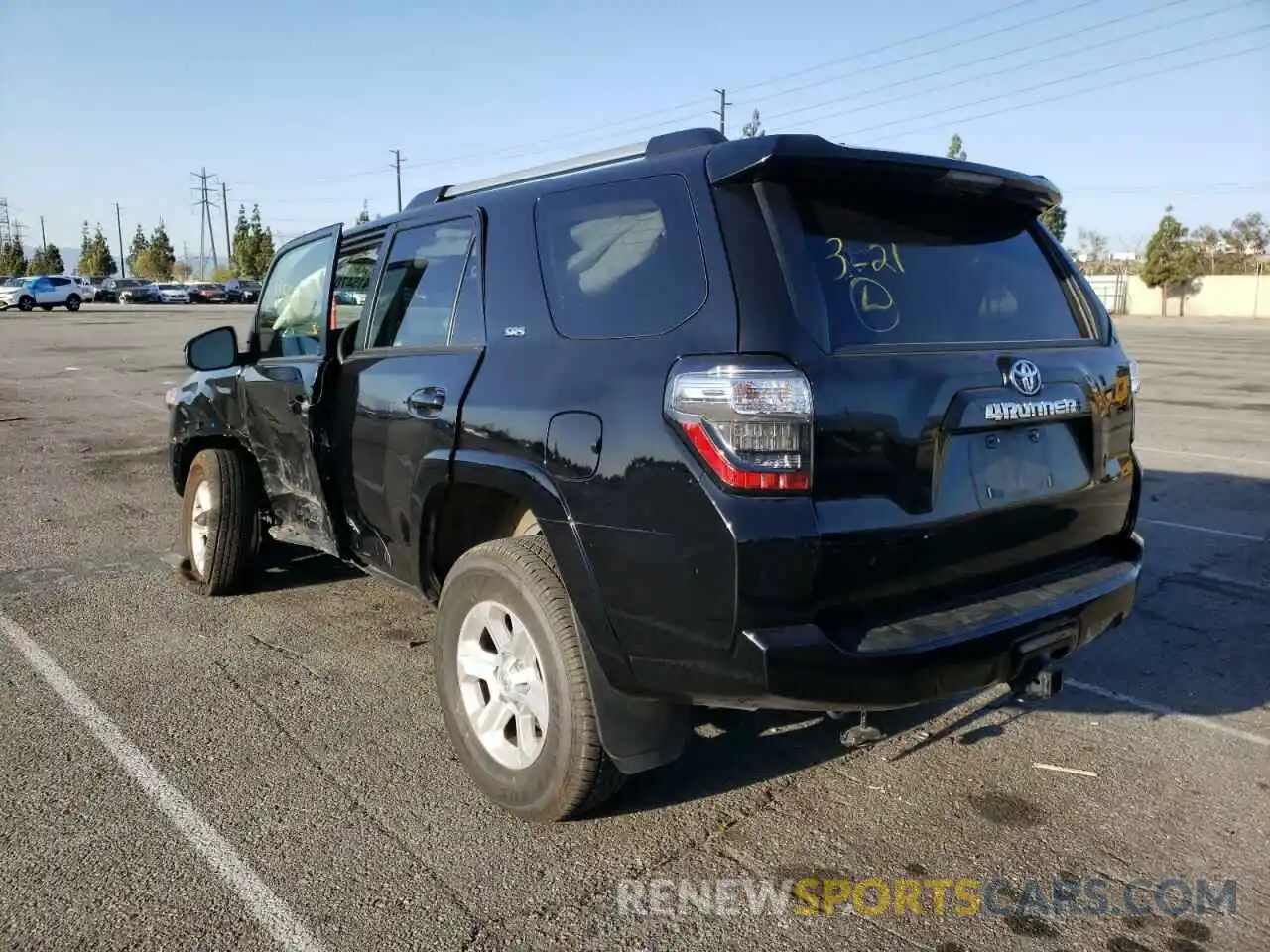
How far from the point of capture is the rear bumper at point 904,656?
2557mm

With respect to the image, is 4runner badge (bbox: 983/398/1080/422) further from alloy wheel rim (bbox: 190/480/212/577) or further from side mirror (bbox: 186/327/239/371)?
alloy wheel rim (bbox: 190/480/212/577)

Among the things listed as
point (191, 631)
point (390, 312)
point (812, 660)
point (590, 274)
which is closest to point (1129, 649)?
point (812, 660)

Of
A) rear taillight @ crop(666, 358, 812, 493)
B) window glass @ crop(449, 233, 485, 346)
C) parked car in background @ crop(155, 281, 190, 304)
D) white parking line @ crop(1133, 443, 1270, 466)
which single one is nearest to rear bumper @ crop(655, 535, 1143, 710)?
rear taillight @ crop(666, 358, 812, 493)

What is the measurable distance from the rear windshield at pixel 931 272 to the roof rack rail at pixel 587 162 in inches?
17.5

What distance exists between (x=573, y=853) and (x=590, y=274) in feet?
5.69

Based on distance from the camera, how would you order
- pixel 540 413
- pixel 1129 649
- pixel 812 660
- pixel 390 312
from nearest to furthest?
pixel 812 660
pixel 540 413
pixel 390 312
pixel 1129 649

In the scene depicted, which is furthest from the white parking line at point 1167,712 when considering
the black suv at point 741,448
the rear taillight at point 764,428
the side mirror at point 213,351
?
the side mirror at point 213,351

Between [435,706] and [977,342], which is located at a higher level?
[977,342]

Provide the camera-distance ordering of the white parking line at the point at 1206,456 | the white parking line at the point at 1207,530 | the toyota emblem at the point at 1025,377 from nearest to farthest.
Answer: the toyota emblem at the point at 1025,377
the white parking line at the point at 1207,530
the white parking line at the point at 1206,456

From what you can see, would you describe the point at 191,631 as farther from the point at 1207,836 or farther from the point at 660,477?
the point at 1207,836

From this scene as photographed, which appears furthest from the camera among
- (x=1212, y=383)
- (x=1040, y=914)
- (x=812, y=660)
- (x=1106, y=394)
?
(x=1212, y=383)

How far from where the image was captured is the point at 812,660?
255 centimetres

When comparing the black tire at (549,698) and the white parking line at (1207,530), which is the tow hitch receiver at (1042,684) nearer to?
the black tire at (549,698)

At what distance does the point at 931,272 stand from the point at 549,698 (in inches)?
66.2
